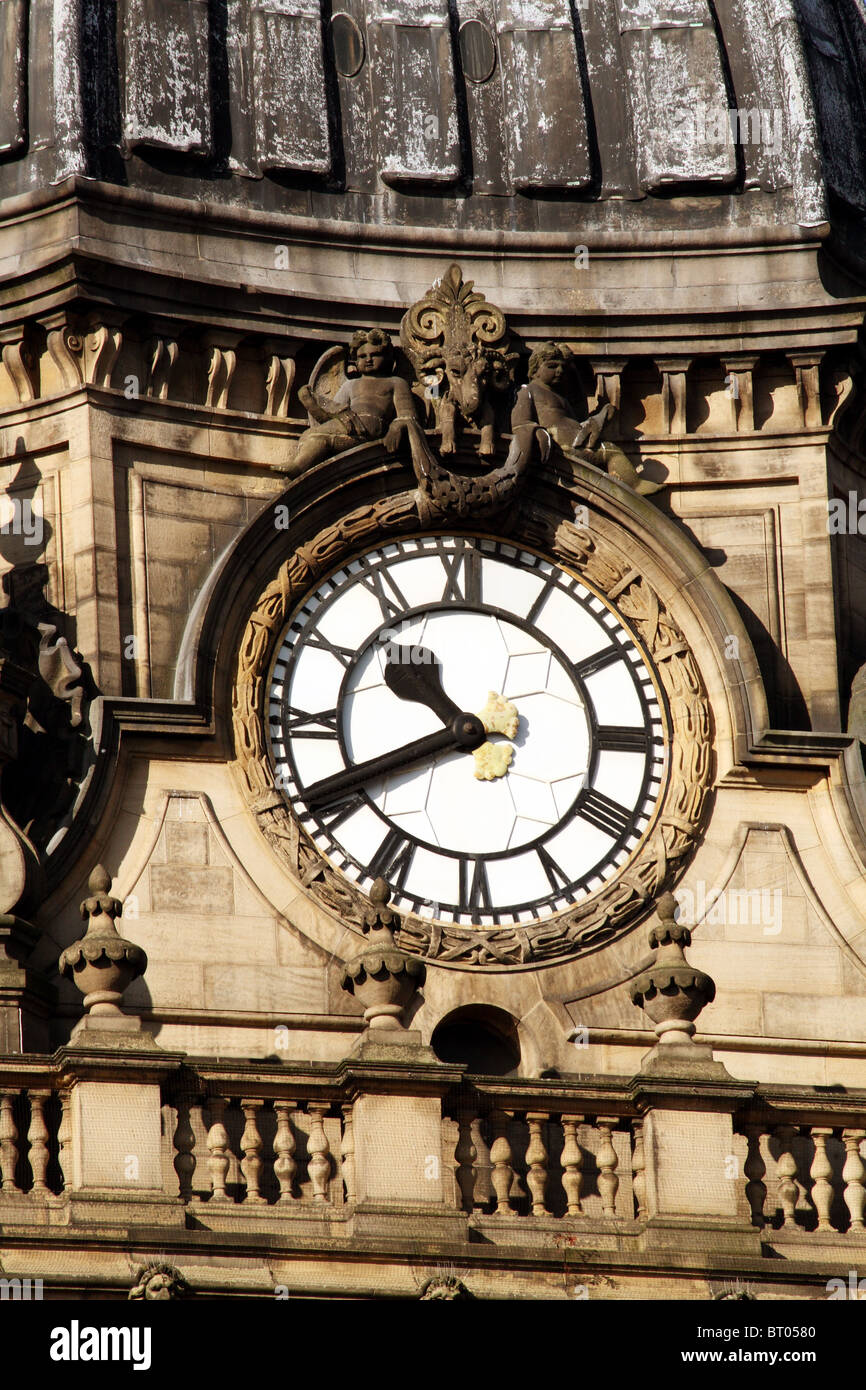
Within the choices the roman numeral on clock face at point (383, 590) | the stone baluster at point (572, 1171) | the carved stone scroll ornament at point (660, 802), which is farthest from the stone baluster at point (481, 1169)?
the roman numeral on clock face at point (383, 590)

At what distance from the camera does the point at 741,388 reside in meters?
28.0

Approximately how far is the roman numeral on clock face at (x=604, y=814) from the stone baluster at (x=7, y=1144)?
177 inches

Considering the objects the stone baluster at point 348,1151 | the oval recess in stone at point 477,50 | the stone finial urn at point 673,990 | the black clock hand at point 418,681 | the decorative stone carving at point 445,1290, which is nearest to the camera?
the decorative stone carving at point 445,1290

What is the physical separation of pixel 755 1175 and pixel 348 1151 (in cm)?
225

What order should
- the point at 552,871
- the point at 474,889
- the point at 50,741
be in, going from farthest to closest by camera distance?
the point at 552,871, the point at 474,889, the point at 50,741

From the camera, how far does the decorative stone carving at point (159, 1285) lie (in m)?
22.5

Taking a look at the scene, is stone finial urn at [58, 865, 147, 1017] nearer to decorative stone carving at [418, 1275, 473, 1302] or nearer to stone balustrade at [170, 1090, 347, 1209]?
stone balustrade at [170, 1090, 347, 1209]

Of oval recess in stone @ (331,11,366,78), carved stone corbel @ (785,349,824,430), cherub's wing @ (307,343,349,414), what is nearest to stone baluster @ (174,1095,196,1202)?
cherub's wing @ (307,343,349,414)

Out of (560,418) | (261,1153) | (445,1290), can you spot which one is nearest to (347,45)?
(560,418)

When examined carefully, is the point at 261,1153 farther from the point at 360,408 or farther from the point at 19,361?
the point at 19,361

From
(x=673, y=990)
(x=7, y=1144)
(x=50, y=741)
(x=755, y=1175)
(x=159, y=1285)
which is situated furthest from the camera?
(x=50, y=741)

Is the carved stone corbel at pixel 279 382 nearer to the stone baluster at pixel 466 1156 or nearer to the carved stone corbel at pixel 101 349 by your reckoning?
the carved stone corbel at pixel 101 349

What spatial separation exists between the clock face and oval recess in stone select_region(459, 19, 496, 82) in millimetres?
3469

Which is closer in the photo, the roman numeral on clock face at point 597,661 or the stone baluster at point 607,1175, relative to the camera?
the stone baluster at point 607,1175
